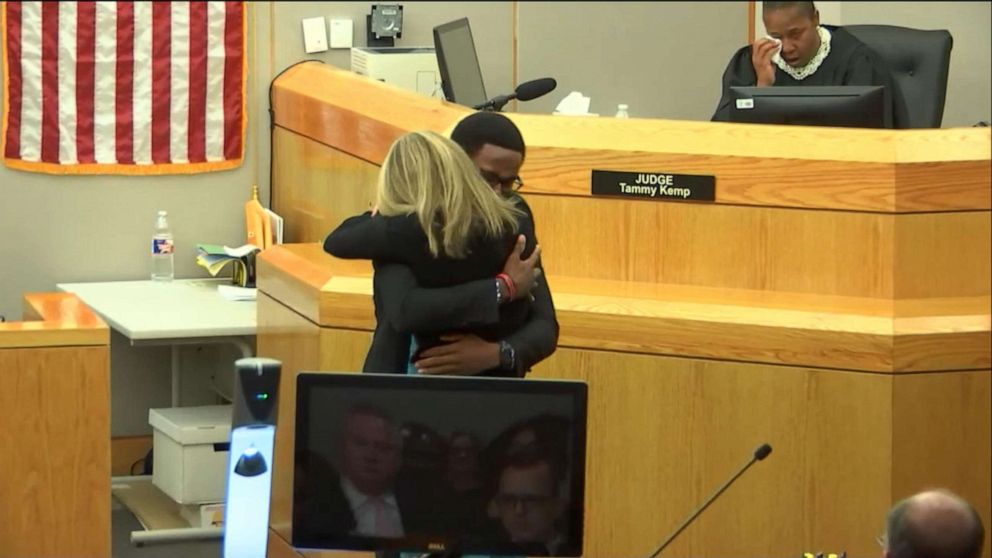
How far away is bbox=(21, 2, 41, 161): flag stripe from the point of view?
18.7 ft

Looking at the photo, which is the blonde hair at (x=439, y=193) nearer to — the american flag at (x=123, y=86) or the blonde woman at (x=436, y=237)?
the blonde woman at (x=436, y=237)

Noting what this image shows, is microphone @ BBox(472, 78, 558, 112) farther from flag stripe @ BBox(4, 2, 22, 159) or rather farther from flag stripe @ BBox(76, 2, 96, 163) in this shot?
flag stripe @ BBox(4, 2, 22, 159)

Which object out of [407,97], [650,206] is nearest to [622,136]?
[650,206]

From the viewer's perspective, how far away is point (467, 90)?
515 cm

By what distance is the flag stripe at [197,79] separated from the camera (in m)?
5.91

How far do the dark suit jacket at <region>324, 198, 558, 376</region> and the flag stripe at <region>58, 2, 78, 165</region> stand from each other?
2747 mm

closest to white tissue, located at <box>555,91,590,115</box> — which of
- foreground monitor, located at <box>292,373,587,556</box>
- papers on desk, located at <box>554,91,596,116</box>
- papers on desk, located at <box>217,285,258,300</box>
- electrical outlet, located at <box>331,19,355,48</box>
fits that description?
papers on desk, located at <box>554,91,596,116</box>

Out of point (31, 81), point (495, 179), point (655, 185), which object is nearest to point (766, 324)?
point (655, 185)

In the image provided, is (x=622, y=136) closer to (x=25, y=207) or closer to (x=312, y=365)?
(x=312, y=365)

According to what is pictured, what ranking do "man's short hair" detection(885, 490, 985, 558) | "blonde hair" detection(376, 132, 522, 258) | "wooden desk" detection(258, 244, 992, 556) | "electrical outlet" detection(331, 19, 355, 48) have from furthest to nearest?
"electrical outlet" detection(331, 19, 355, 48)
"wooden desk" detection(258, 244, 992, 556)
"blonde hair" detection(376, 132, 522, 258)
"man's short hair" detection(885, 490, 985, 558)

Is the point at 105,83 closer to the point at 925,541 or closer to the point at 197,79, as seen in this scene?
the point at 197,79

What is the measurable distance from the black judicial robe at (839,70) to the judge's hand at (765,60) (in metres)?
0.06

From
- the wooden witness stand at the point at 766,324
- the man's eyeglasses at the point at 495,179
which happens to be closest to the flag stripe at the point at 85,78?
the wooden witness stand at the point at 766,324

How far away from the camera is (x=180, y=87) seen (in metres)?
5.93
